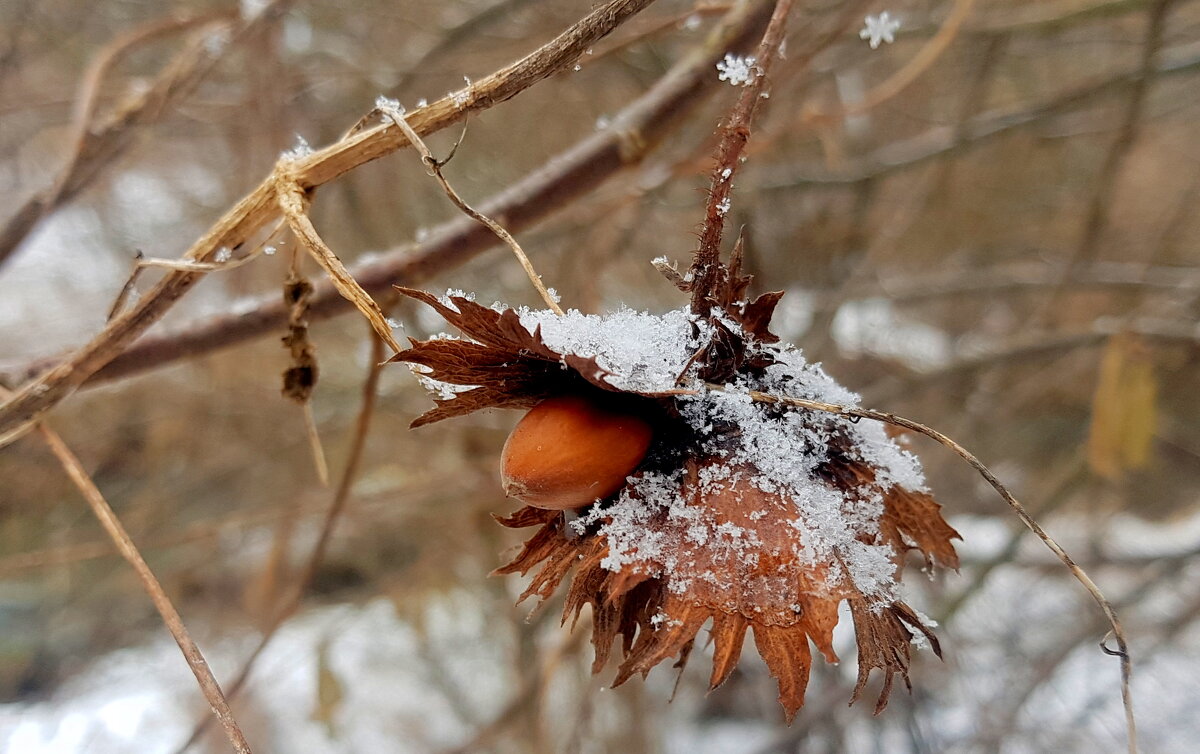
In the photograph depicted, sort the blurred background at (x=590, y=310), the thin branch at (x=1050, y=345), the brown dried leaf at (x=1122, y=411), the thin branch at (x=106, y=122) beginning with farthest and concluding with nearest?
the blurred background at (x=590, y=310) → the thin branch at (x=1050, y=345) → the brown dried leaf at (x=1122, y=411) → the thin branch at (x=106, y=122)

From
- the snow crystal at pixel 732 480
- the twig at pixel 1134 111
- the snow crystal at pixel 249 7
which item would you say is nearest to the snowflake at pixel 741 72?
the snow crystal at pixel 732 480

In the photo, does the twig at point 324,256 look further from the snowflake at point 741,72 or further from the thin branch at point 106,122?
the thin branch at point 106,122

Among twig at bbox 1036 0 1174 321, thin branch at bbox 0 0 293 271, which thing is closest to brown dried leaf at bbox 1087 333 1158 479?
twig at bbox 1036 0 1174 321

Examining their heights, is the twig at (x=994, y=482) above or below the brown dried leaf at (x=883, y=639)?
above

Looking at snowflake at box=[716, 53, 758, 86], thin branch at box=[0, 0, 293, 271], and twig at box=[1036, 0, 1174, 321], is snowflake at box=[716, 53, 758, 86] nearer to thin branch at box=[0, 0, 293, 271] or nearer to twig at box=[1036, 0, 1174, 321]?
thin branch at box=[0, 0, 293, 271]

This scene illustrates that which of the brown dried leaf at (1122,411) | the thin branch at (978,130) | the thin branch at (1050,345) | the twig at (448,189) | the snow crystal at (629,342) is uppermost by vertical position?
the thin branch at (978,130)

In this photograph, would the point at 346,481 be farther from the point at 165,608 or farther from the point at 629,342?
the point at 629,342
